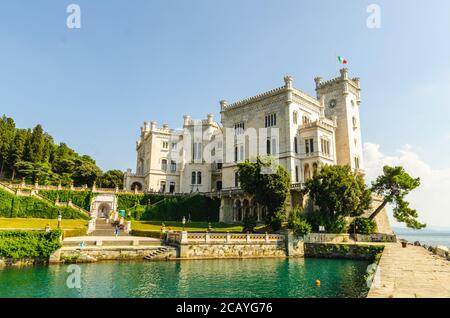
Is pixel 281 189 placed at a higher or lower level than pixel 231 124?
lower

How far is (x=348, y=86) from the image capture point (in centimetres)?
5650

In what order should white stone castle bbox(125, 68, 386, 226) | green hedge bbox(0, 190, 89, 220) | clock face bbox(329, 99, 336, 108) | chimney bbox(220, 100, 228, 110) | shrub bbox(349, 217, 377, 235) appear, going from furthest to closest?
1. chimney bbox(220, 100, 228, 110)
2. clock face bbox(329, 99, 336, 108)
3. white stone castle bbox(125, 68, 386, 226)
4. green hedge bbox(0, 190, 89, 220)
5. shrub bbox(349, 217, 377, 235)

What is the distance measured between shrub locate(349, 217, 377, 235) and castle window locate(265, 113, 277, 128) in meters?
18.5

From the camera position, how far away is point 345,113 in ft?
180

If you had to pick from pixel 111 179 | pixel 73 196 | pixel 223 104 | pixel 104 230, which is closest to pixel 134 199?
pixel 73 196

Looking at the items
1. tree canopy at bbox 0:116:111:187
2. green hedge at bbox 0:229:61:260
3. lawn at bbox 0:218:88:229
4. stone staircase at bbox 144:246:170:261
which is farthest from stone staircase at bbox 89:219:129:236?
tree canopy at bbox 0:116:111:187

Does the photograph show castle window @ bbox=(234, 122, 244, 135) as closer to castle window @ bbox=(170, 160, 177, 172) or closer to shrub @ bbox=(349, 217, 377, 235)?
castle window @ bbox=(170, 160, 177, 172)

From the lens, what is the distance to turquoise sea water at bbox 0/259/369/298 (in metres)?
17.2

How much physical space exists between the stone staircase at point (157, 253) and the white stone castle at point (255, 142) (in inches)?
800

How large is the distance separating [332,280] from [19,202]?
41.0m

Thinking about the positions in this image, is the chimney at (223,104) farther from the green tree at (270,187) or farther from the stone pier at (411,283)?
the stone pier at (411,283)
